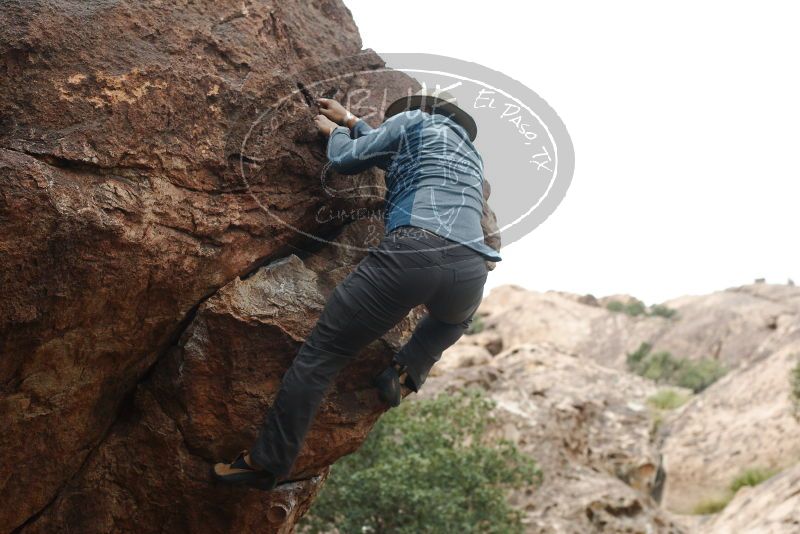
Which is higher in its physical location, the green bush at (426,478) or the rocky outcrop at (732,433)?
the green bush at (426,478)

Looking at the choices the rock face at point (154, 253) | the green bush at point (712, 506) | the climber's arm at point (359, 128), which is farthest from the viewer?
the green bush at point (712, 506)

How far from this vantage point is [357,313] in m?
4.16

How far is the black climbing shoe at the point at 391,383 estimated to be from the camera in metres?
4.80

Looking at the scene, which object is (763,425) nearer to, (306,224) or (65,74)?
(306,224)

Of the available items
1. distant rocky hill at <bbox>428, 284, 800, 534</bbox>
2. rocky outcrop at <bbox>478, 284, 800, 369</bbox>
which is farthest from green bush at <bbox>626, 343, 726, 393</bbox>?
distant rocky hill at <bbox>428, 284, 800, 534</bbox>

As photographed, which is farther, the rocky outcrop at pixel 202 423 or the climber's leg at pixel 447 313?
the rocky outcrop at pixel 202 423

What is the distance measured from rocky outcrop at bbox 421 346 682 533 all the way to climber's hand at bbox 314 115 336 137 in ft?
26.1

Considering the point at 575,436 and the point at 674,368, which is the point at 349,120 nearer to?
the point at 575,436

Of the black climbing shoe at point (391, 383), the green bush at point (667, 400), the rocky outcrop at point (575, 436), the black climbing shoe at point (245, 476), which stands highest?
the black climbing shoe at point (391, 383)

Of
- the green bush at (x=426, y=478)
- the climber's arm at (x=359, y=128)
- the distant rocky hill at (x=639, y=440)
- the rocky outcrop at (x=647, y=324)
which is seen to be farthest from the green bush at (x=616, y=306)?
the climber's arm at (x=359, y=128)

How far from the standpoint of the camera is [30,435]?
4.15 meters

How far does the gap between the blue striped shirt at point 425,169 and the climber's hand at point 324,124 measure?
0.15 metres

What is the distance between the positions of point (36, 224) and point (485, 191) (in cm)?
308

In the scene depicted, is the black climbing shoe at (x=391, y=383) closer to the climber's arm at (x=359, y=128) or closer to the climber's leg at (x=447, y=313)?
the climber's leg at (x=447, y=313)
